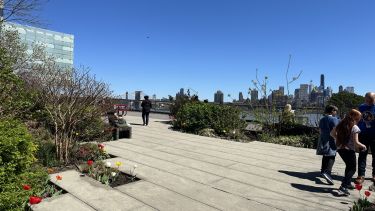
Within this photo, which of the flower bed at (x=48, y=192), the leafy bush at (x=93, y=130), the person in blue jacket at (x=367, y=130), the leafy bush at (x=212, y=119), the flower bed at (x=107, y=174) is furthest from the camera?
the leafy bush at (x=212, y=119)

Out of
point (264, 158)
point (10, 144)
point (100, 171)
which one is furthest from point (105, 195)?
point (264, 158)

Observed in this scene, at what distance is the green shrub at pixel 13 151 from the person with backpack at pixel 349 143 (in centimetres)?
487

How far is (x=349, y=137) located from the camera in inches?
220

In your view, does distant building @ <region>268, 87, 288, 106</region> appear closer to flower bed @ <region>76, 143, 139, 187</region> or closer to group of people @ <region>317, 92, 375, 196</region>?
group of people @ <region>317, 92, 375, 196</region>

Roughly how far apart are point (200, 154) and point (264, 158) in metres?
1.62

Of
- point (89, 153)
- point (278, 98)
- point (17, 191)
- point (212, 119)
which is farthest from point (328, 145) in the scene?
point (278, 98)

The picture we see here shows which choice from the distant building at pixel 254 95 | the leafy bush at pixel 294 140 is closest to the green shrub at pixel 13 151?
the leafy bush at pixel 294 140

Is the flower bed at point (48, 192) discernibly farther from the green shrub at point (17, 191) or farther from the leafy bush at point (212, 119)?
the leafy bush at point (212, 119)

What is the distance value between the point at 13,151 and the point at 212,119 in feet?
32.2

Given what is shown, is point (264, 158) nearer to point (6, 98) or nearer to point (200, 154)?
point (200, 154)

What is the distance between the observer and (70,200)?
15.3 feet

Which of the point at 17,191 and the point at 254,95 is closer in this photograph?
the point at 17,191

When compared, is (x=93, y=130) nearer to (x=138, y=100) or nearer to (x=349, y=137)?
(x=349, y=137)

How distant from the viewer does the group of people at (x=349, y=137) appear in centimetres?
558
